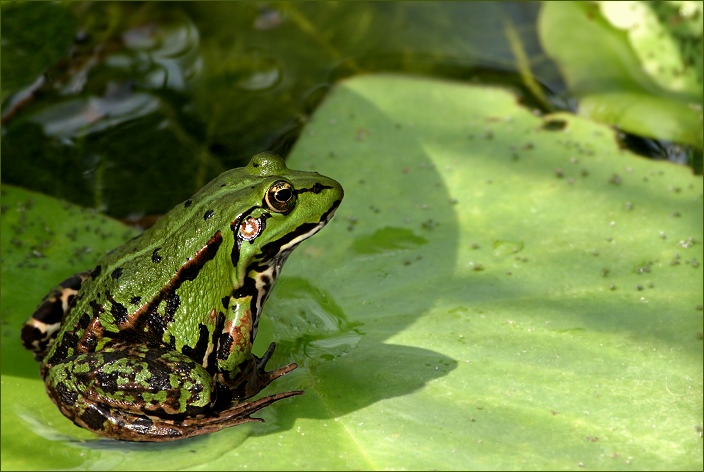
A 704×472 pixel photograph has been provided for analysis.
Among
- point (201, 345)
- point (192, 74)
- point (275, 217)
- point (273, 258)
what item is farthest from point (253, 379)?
point (192, 74)

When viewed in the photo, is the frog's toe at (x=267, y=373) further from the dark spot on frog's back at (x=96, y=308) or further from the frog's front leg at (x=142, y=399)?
the dark spot on frog's back at (x=96, y=308)

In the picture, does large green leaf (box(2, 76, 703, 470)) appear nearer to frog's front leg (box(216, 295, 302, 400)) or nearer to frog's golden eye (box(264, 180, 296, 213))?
frog's front leg (box(216, 295, 302, 400))

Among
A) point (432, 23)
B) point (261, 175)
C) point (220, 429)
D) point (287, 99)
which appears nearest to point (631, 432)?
point (220, 429)

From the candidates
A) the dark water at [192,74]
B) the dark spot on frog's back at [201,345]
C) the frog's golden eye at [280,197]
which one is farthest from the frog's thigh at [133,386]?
the dark water at [192,74]

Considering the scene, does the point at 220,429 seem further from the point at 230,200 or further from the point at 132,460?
the point at 230,200

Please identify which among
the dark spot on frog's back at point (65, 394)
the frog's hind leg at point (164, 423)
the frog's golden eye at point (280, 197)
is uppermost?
the frog's golden eye at point (280, 197)

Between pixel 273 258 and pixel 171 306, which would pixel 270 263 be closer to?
pixel 273 258

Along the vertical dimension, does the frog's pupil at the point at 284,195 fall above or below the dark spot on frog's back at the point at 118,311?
above
